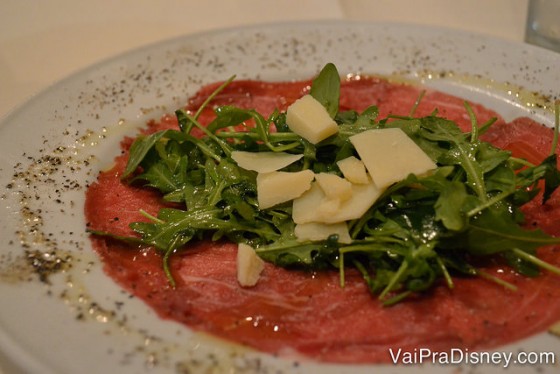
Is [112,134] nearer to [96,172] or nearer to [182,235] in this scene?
[96,172]

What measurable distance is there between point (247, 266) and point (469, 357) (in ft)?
2.42

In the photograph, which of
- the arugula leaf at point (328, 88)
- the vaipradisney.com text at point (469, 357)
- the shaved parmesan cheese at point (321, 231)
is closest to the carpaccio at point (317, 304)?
the vaipradisney.com text at point (469, 357)

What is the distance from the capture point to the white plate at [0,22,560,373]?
1.59 metres

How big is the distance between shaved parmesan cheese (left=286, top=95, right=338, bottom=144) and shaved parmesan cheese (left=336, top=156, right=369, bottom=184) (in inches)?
5.9

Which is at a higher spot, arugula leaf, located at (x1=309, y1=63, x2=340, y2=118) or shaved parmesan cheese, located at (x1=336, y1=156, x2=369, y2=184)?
arugula leaf, located at (x1=309, y1=63, x2=340, y2=118)

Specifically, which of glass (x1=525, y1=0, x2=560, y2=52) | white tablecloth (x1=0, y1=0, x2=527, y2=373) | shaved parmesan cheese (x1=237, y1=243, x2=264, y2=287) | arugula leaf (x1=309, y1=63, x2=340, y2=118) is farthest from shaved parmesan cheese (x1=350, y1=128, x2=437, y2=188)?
white tablecloth (x1=0, y1=0, x2=527, y2=373)

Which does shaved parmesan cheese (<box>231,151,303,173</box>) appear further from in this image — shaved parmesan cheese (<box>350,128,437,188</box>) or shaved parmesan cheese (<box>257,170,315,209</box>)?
shaved parmesan cheese (<box>350,128,437,188</box>)

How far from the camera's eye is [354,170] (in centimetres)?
194

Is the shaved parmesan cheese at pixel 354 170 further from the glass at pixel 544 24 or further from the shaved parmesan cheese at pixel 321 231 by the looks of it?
the glass at pixel 544 24

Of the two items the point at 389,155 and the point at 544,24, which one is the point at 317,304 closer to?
the point at 389,155

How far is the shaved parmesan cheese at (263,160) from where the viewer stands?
81.5 inches

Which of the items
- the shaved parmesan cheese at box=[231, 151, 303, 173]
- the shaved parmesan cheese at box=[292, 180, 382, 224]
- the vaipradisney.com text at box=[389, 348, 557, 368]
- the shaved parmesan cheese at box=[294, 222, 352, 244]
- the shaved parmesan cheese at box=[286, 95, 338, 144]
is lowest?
the vaipradisney.com text at box=[389, 348, 557, 368]

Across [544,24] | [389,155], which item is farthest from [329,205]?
[544,24]

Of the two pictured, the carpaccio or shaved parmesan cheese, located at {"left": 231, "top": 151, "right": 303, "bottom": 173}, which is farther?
shaved parmesan cheese, located at {"left": 231, "top": 151, "right": 303, "bottom": 173}
